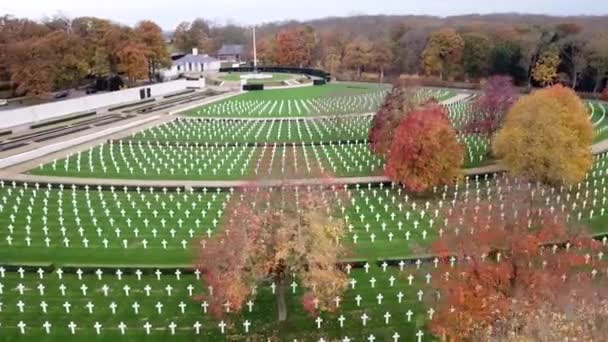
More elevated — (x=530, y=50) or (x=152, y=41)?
(x=152, y=41)

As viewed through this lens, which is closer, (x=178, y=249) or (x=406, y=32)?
(x=178, y=249)

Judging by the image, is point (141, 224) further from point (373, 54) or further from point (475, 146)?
point (373, 54)

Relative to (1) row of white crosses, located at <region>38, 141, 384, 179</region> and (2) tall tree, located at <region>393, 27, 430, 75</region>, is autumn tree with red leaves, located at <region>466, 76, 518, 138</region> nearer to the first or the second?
(1) row of white crosses, located at <region>38, 141, 384, 179</region>

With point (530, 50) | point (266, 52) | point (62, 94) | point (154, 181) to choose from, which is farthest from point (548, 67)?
point (62, 94)

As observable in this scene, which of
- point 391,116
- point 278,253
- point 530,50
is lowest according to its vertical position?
point 278,253

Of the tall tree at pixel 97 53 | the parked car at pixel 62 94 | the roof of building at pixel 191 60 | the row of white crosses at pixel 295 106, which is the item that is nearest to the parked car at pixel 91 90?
the tall tree at pixel 97 53

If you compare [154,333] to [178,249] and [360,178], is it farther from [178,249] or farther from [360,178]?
[360,178]

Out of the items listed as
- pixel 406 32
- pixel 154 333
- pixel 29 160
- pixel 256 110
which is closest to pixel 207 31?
pixel 406 32
